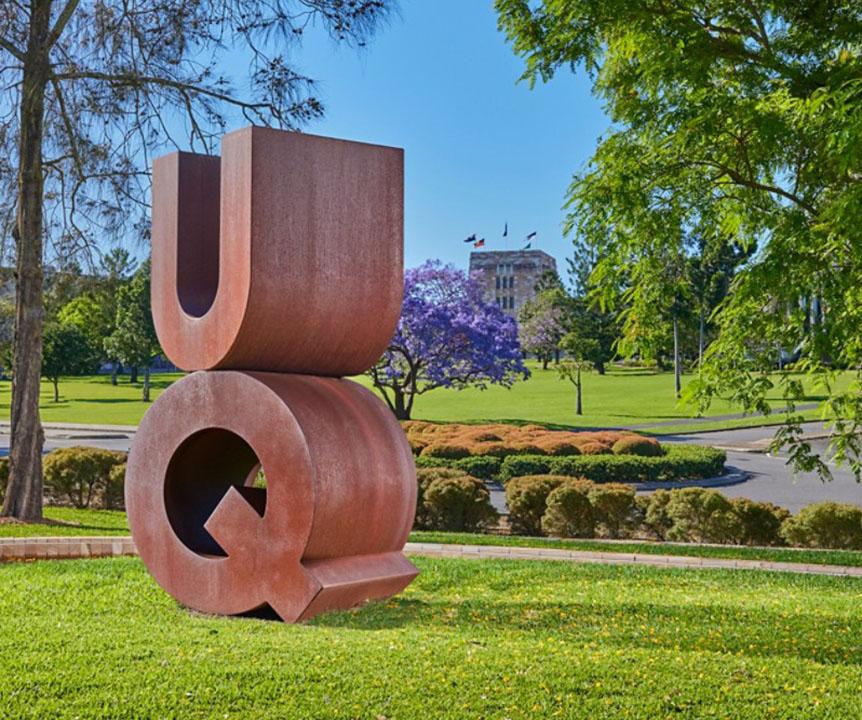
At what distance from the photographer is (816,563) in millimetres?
10719

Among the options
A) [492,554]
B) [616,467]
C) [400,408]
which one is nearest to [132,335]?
[400,408]

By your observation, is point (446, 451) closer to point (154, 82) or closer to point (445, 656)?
point (154, 82)

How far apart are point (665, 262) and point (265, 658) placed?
816 centimetres

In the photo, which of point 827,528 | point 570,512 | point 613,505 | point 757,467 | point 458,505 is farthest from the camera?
point 757,467

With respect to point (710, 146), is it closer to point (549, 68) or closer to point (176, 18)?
point (549, 68)

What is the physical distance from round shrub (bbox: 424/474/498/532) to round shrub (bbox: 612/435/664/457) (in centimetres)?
990

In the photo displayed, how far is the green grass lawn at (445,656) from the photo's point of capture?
4832mm

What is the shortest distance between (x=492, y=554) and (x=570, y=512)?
304 centimetres

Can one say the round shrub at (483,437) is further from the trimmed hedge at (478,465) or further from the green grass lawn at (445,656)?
the green grass lawn at (445,656)

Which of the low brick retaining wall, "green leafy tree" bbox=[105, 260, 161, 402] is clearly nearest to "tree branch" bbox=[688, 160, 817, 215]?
the low brick retaining wall

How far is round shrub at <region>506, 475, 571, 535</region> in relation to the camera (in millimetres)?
14031

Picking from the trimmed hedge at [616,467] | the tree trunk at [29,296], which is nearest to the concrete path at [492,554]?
the tree trunk at [29,296]

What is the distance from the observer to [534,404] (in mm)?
52156

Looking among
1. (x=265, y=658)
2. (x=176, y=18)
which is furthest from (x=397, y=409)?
(x=265, y=658)
